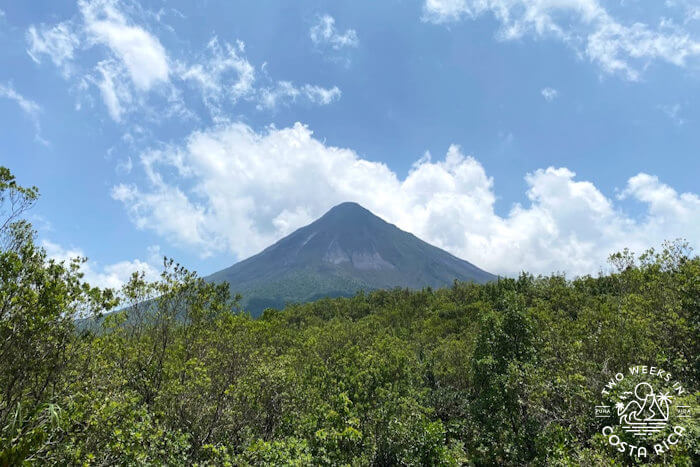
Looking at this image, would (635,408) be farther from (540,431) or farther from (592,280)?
(592,280)

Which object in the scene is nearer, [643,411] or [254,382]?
[643,411]

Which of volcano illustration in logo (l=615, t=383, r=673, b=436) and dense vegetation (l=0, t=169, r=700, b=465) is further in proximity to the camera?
volcano illustration in logo (l=615, t=383, r=673, b=436)

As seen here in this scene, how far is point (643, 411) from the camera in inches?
368

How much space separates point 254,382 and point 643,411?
13838mm

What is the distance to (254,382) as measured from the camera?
15.5 metres

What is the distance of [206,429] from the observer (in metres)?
13.9

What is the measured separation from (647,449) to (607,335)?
1025 centimetres

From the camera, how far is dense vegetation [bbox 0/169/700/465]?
7711 mm

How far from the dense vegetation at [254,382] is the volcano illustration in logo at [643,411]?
0.60 m

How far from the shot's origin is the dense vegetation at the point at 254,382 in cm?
771

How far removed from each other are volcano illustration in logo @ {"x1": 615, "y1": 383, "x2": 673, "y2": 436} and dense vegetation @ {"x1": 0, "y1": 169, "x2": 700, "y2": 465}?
60cm

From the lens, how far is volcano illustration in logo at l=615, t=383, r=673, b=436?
883 cm

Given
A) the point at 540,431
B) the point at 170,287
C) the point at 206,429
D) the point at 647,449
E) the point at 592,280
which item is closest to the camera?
the point at 647,449

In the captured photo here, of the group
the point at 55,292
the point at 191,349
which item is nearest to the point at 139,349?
the point at 191,349
